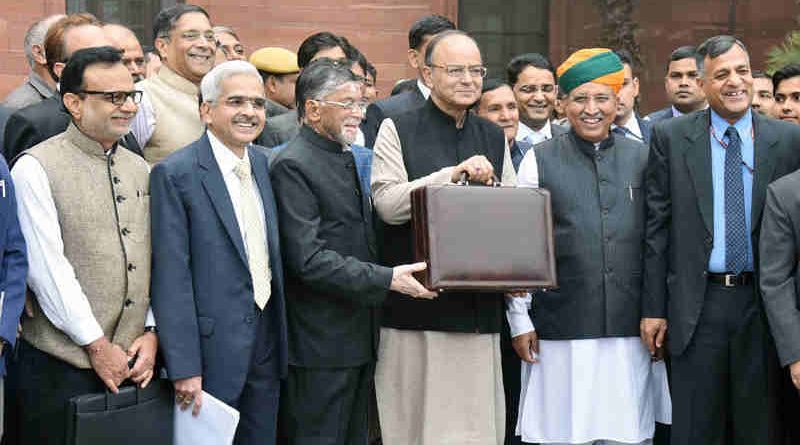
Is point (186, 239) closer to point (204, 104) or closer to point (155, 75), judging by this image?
point (204, 104)

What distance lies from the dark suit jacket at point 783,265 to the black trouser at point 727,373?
6.6 inches

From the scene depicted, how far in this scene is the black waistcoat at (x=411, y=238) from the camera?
17.1 feet

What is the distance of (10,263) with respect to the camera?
4395 millimetres

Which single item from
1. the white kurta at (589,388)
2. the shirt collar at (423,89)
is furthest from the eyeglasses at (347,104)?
the shirt collar at (423,89)

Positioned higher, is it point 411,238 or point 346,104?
point 346,104

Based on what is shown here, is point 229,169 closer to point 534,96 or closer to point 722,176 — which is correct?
point 722,176

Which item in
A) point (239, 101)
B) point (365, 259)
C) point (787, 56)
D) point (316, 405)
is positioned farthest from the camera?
point (787, 56)

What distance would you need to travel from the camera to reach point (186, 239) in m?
4.73

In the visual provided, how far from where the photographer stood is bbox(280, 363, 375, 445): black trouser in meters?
5.07

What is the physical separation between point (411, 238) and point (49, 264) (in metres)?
1.57

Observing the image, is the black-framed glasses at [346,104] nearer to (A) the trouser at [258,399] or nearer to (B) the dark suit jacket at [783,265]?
(A) the trouser at [258,399]

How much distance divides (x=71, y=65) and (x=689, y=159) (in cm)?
263

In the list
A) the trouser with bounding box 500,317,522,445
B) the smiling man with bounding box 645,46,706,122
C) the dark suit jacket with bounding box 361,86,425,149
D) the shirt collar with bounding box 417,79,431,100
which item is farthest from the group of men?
the smiling man with bounding box 645,46,706,122

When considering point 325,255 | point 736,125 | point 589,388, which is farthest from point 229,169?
point 736,125
